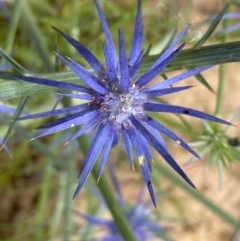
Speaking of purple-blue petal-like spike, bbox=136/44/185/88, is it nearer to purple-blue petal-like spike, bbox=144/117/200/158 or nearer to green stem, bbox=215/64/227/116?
purple-blue petal-like spike, bbox=144/117/200/158

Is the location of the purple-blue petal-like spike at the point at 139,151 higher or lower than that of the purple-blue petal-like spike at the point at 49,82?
lower

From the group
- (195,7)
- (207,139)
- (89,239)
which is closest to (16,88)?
(207,139)

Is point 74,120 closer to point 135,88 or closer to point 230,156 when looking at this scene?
point 135,88

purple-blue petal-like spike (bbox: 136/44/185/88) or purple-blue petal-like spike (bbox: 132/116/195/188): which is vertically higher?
purple-blue petal-like spike (bbox: 136/44/185/88)

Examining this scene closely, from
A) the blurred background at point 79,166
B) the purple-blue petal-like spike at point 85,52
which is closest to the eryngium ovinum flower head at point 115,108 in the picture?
the purple-blue petal-like spike at point 85,52

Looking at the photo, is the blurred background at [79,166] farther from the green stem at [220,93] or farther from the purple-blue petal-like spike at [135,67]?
the purple-blue petal-like spike at [135,67]

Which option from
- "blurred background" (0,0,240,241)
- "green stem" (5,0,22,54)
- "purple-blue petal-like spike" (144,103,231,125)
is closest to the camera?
"purple-blue petal-like spike" (144,103,231,125)

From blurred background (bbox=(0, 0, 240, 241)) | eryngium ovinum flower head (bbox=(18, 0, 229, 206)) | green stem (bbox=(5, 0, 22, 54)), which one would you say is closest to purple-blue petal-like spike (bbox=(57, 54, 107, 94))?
eryngium ovinum flower head (bbox=(18, 0, 229, 206))
